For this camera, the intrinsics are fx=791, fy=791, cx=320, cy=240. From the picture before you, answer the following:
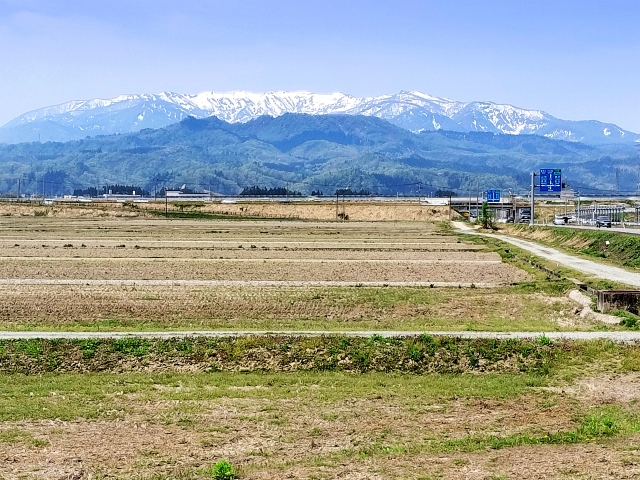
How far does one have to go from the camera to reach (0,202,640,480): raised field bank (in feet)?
44.3

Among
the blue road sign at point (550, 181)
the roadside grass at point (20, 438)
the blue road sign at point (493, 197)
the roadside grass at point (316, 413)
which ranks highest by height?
the blue road sign at point (550, 181)

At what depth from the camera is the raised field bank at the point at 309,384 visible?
13.5m

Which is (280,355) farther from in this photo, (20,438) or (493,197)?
(493,197)

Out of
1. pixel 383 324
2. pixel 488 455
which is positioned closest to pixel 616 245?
pixel 383 324

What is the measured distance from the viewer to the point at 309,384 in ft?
64.0

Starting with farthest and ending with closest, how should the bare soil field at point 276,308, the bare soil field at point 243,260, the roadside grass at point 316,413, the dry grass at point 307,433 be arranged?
1. the bare soil field at point 243,260
2. the bare soil field at point 276,308
3. the roadside grass at point 316,413
4. the dry grass at point 307,433

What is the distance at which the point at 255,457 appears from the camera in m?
13.7

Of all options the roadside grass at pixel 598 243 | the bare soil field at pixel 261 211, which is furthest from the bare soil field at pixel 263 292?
the bare soil field at pixel 261 211

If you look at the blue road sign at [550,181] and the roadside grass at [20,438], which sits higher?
the blue road sign at [550,181]

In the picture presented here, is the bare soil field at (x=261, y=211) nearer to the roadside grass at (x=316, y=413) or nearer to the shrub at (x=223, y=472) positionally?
the roadside grass at (x=316, y=413)

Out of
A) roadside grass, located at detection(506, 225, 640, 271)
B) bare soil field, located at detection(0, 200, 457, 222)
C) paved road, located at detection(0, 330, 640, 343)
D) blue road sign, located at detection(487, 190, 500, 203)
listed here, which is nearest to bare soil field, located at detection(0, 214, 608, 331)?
paved road, located at detection(0, 330, 640, 343)

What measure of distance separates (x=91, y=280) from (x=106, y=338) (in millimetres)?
17753

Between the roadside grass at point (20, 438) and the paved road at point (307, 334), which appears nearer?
the roadside grass at point (20, 438)

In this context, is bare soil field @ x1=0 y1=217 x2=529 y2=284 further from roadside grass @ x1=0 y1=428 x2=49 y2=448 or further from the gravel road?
roadside grass @ x1=0 y1=428 x2=49 y2=448
